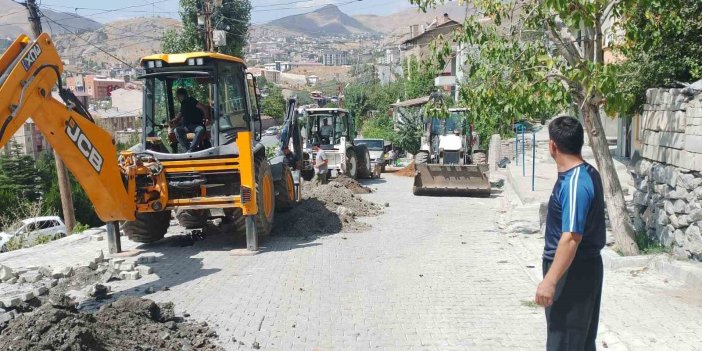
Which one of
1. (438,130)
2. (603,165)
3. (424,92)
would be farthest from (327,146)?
(424,92)

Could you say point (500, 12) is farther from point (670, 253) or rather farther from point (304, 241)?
point (304, 241)

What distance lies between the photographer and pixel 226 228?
Answer: 12.6 meters

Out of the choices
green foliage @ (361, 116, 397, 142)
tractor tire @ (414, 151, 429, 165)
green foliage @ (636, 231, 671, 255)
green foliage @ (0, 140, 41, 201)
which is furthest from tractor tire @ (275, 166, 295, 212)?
green foliage @ (361, 116, 397, 142)

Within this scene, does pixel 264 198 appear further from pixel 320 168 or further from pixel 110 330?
pixel 320 168

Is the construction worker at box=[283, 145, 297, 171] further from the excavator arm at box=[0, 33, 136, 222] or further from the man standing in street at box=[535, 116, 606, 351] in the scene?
the man standing in street at box=[535, 116, 606, 351]

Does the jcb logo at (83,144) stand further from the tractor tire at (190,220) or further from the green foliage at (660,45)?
the green foliage at (660,45)

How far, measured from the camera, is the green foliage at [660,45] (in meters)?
9.45

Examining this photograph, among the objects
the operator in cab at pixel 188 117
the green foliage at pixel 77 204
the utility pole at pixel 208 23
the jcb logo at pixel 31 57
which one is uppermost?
the utility pole at pixel 208 23

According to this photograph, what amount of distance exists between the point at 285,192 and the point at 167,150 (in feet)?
8.22

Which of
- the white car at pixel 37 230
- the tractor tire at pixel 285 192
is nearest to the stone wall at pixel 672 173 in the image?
the tractor tire at pixel 285 192

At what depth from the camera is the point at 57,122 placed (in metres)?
8.63

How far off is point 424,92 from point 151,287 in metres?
38.3

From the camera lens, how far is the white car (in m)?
17.4

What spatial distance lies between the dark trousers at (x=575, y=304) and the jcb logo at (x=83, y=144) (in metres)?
6.82
